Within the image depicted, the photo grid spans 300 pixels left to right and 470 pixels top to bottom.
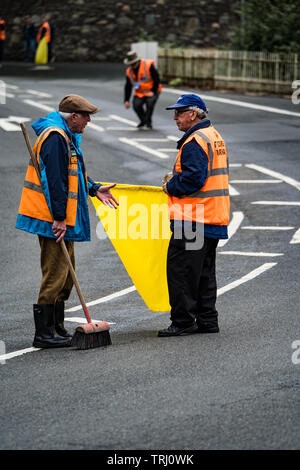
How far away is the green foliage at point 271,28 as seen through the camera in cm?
2916

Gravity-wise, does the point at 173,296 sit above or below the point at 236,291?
above

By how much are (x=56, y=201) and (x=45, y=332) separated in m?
1.09

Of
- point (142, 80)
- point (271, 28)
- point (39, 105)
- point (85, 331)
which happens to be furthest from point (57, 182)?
point (271, 28)

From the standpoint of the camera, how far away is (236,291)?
32.4 feet

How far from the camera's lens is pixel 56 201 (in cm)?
754

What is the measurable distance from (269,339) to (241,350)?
1.34 ft

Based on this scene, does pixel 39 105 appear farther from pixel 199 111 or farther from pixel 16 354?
pixel 16 354

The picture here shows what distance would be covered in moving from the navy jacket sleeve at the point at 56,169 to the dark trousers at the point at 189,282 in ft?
3.52

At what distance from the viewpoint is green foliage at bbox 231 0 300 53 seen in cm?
2916

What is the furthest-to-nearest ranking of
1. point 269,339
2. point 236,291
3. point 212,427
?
1. point 236,291
2. point 269,339
3. point 212,427

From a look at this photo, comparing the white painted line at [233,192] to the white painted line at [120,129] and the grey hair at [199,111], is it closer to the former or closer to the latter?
the white painted line at [120,129]

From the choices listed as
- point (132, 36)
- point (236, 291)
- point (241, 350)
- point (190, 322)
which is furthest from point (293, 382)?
point (132, 36)

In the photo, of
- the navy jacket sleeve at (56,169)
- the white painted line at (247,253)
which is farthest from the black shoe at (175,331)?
the white painted line at (247,253)
